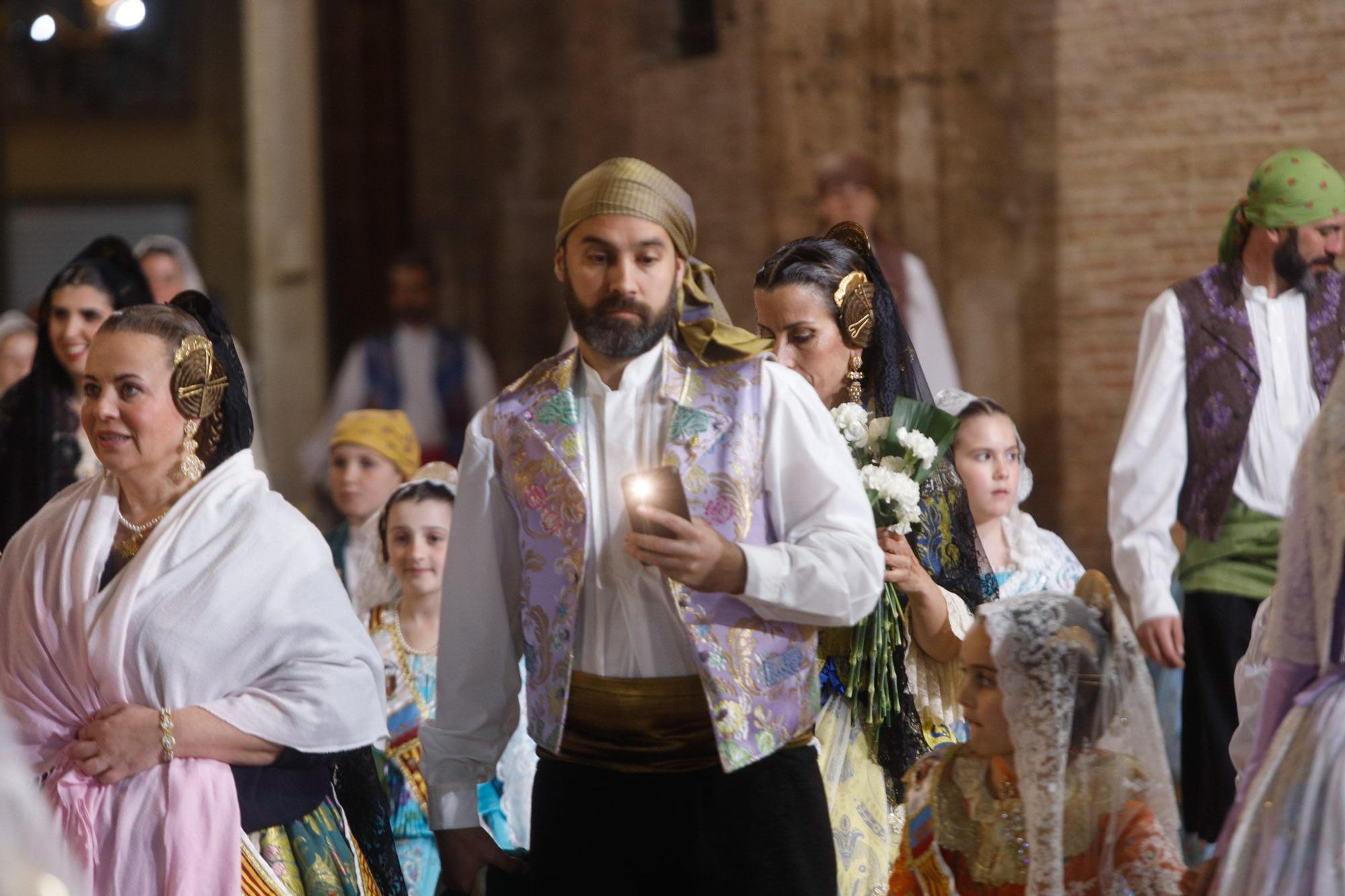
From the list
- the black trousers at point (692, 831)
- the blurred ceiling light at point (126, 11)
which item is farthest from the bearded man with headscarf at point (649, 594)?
the blurred ceiling light at point (126, 11)

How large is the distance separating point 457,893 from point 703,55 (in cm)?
805

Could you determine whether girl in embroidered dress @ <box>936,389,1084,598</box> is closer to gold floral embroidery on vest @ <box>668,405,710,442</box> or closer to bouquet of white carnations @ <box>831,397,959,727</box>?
bouquet of white carnations @ <box>831,397,959,727</box>

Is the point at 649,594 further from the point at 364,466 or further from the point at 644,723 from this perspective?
the point at 364,466

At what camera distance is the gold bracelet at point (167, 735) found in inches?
135

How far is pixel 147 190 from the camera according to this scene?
1778 centimetres

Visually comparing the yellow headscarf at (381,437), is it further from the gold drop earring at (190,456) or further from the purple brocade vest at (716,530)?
the purple brocade vest at (716,530)

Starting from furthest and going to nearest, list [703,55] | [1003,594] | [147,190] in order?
[147,190]
[703,55]
[1003,594]

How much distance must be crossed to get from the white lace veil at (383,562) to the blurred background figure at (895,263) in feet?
8.83

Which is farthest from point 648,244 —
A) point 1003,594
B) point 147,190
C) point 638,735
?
point 147,190

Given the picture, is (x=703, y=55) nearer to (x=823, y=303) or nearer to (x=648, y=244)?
(x=823, y=303)

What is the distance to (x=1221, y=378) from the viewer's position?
543 centimetres

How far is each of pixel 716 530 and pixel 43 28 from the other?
424 cm

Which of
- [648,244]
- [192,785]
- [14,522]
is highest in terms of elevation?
[648,244]

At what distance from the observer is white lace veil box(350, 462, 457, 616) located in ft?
18.0
